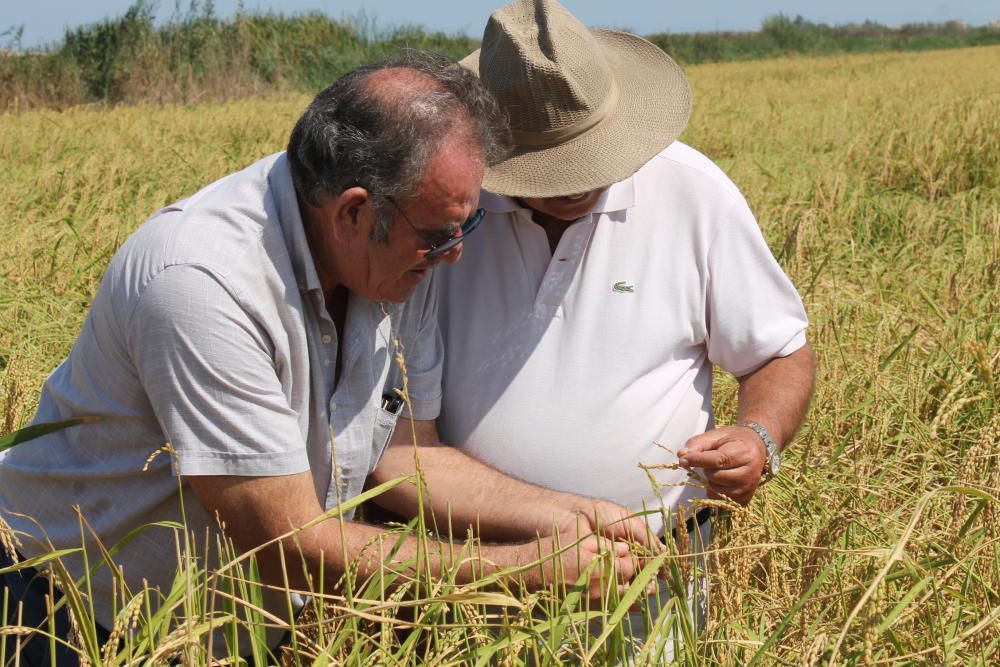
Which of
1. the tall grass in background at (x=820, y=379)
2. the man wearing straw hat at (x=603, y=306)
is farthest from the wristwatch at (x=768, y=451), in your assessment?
the tall grass in background at (x=820, y=379)

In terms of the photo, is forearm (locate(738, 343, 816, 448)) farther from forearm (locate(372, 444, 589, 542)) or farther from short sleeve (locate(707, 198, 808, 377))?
forearm (locate(372, 444, 589, 542))

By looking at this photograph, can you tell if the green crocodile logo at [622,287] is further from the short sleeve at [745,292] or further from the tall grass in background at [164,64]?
the tall grass in background at [164,64]

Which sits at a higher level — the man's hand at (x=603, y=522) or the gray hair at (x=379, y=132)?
the gray hair at (x=379, y=132)

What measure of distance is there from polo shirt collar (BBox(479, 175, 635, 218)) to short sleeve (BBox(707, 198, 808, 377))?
0.60 feet

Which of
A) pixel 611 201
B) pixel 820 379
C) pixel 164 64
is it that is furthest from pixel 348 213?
pixel 164 64

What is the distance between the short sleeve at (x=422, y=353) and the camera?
1872 mm

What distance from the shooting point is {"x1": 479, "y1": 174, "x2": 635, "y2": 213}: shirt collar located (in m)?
2.01

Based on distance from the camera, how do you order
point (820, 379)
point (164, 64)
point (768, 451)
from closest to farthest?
point (768, 451)
point (820, 379)
point (164, 64)

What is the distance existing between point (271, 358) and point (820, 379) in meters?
1.80

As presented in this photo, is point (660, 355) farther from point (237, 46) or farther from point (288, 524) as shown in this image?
point (237, 46)

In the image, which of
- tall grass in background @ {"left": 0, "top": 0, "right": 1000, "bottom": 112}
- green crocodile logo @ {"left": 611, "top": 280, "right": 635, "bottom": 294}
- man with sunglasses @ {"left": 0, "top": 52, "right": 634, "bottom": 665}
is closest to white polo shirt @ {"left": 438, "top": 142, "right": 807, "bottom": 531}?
green crocodile logo @ {"left": 611, "top": 280, "right": 635, "bottom": 294}

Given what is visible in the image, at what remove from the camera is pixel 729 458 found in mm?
1760

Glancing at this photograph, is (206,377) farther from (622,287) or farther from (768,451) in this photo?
(768,451)

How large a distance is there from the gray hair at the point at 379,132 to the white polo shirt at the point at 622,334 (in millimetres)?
478
